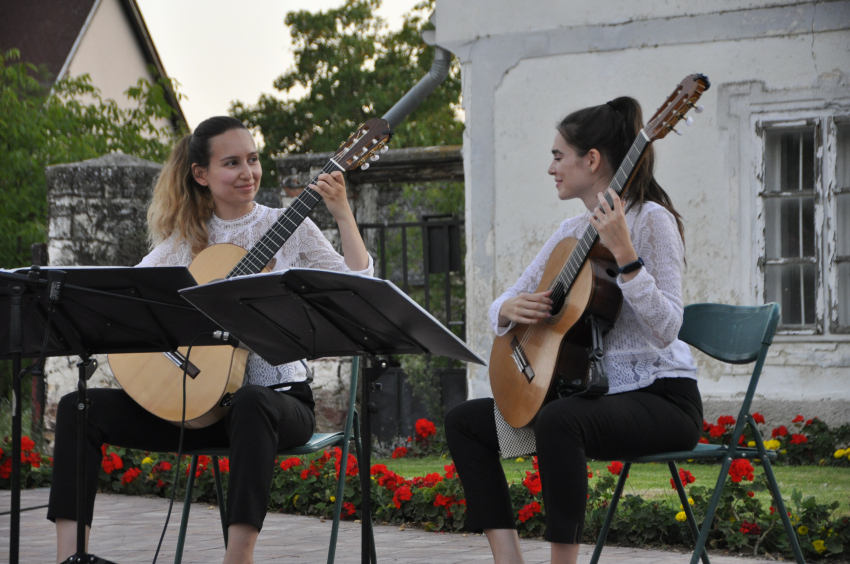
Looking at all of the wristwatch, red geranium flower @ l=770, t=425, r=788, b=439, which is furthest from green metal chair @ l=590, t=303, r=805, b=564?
red geranium flower @ l=770, t=425, r=788, b=439

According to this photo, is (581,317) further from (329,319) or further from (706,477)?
(706,477)

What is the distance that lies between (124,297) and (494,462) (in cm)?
114

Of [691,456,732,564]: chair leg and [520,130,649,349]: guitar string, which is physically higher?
[520,130,649,349]: guitar string

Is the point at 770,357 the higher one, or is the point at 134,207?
the point at 134,207

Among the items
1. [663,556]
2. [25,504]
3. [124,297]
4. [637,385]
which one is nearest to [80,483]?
[124,297]

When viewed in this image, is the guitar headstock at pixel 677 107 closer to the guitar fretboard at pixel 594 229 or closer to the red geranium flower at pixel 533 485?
the guitar fretboard at pixel 594 229

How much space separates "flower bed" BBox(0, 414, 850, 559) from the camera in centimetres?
343

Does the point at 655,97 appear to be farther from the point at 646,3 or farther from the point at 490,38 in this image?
the point at 490,38

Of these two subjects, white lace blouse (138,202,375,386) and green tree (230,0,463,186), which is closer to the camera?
white lace blouse (138,202,375,386)

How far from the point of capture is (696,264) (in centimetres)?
611

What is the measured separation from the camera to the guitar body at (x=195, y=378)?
2773 mm

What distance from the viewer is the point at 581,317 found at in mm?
2570

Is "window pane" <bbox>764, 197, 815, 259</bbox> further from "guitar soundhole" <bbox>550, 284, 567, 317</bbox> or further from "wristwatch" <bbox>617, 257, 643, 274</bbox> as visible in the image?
"wristwatch" <bbox>617, 257, 643, 274</bbox>

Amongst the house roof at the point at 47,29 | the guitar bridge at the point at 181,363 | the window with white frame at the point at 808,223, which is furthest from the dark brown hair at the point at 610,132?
the house roof at the point at 47,29
